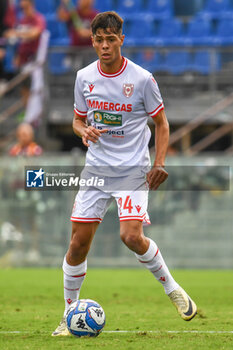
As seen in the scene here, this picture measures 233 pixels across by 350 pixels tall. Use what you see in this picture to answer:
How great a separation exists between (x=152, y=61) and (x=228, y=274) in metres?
4.52

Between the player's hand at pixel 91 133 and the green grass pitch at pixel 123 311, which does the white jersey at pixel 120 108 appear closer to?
the player's hand at pixel 91 133

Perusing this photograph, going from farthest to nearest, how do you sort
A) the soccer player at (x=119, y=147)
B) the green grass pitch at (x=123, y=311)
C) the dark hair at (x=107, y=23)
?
the soccer player at (x=119, y=147) → the dark hair at (x=107, y=23) → the green grass pitch at (x=123, y=311)

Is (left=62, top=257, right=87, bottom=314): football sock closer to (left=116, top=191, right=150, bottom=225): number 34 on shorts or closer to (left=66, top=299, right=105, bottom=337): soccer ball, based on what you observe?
(left=66, top=299, right=105, bottom=337): soccer ball

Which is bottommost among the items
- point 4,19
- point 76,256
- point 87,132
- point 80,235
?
point 4,19

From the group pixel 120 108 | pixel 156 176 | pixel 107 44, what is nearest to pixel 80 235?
pixel 156 176

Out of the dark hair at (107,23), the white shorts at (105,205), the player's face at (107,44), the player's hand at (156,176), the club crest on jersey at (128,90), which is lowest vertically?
the white shorts at (105,205)

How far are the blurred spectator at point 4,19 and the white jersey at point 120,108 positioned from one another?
9.64m

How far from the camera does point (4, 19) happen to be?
16.8 meters

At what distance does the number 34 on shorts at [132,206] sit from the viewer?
5.78 m

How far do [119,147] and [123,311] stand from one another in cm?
240
